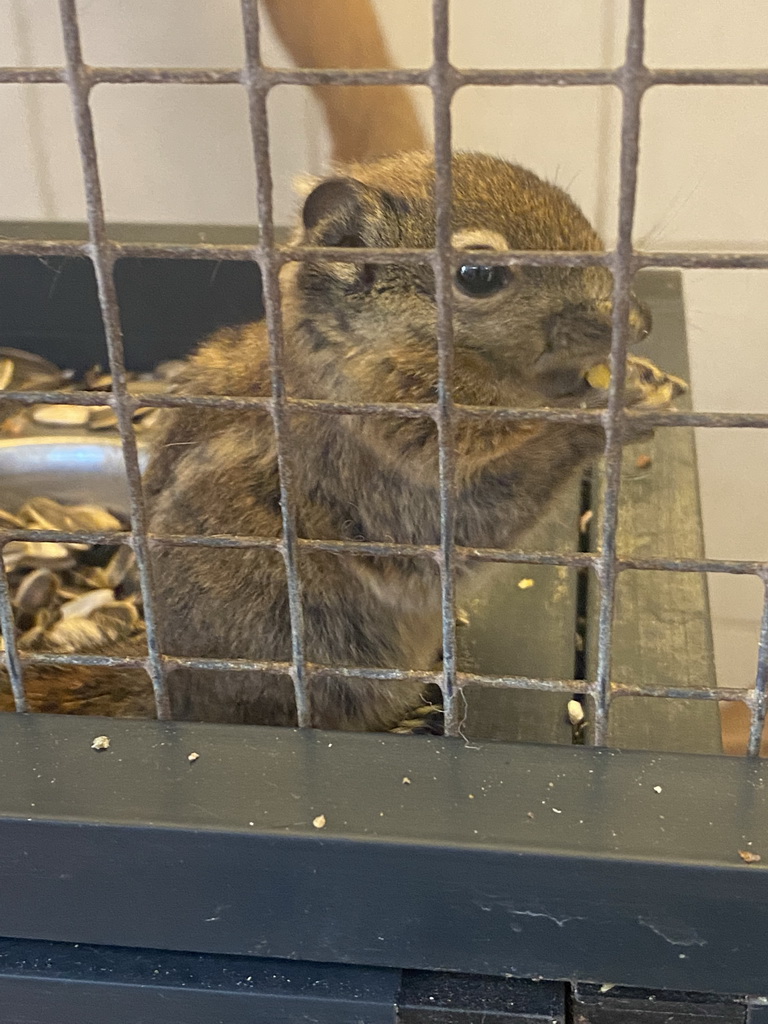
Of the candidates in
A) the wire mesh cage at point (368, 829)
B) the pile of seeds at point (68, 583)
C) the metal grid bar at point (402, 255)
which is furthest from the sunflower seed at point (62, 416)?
the metal grid bar at point (402, 255)

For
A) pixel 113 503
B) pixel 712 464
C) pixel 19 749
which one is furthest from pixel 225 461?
pixel 712 464

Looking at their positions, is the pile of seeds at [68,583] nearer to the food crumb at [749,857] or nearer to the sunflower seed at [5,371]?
the sunflower seed at [5,371]

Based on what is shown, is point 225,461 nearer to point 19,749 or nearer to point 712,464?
point 19,749

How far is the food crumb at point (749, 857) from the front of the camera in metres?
0.73

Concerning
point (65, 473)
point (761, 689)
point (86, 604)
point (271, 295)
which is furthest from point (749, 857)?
point (65, 473)

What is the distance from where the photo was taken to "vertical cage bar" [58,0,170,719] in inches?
27.4

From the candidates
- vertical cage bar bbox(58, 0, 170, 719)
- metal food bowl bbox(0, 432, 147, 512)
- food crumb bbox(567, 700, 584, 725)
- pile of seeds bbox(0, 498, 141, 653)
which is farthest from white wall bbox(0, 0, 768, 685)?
vertical cage bar bbox(58, 0, 170, 719)

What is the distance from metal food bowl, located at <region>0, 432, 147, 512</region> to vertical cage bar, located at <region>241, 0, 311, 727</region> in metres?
0.89

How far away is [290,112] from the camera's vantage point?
2219mm

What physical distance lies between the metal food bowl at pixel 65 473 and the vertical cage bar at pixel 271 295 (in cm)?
89

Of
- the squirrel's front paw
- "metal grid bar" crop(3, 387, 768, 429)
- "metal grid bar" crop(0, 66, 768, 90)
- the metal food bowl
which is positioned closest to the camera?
"metal grid bar" crop(0, 66, 768, 90)

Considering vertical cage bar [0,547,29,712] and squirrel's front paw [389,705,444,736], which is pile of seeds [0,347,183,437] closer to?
squirrel's front paw [389,705,444,736]

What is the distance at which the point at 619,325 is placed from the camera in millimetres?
694

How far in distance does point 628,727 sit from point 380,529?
31 centimetres
